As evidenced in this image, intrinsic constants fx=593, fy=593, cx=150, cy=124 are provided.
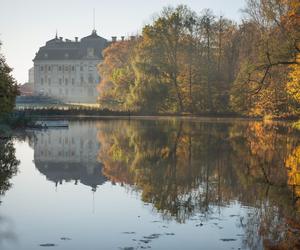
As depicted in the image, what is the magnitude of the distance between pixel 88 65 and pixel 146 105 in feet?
294

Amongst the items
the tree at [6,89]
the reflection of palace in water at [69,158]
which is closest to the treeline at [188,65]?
the reflection of palace in water at [69,158]

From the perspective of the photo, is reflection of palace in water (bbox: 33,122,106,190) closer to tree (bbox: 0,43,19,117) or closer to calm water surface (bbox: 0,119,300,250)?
calm water surface (bbox: 0,119,300,250)

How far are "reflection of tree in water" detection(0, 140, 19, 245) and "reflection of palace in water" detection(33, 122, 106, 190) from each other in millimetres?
1053

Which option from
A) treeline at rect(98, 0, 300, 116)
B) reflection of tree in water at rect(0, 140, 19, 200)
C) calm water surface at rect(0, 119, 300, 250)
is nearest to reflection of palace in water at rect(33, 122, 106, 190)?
calm water surface at rect(0, 119, 300, 250)

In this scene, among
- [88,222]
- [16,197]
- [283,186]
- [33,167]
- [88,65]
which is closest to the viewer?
[88,222]

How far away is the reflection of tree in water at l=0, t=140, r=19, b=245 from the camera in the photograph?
12.2 meters

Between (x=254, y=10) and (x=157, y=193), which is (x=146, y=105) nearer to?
(x=254, y=10)

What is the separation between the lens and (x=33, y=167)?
23203 millimetres

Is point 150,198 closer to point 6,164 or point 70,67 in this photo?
point 6,164

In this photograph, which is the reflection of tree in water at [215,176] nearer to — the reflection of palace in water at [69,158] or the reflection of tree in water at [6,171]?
the reflection of palace in water at [69,158]

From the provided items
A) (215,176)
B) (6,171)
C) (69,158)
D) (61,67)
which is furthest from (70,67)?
(215,176)

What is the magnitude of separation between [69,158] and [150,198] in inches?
454

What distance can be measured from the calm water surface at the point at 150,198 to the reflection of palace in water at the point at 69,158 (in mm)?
50

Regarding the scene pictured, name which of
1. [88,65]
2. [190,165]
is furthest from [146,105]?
[88,65]
